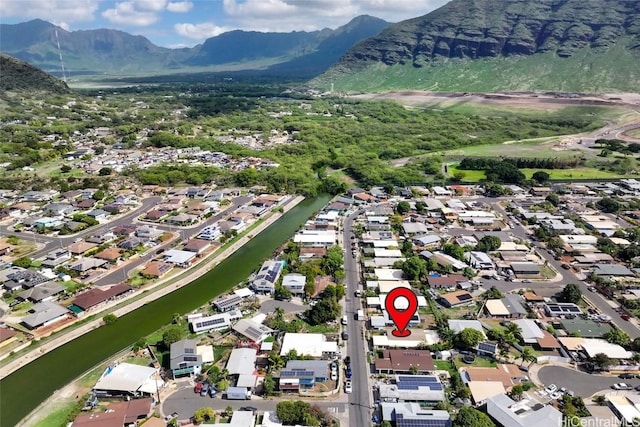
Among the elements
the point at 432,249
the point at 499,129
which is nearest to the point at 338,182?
the point at 432,249

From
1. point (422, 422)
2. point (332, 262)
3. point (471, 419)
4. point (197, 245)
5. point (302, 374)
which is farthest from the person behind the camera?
point (197, 245)

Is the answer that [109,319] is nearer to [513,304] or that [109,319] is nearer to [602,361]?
[513,304]

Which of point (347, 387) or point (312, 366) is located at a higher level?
point (312, 366)

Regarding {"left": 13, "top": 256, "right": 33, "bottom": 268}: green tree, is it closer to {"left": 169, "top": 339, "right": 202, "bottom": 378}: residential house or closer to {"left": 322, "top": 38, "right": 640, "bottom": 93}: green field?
{"left": 169, "top": 339, "right": 202, "bottom": 378}: residential house

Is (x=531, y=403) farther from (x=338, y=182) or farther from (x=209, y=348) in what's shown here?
(x=338, y=182)

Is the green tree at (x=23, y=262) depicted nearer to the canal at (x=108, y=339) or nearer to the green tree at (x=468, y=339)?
the canal at (x=108, y=339)

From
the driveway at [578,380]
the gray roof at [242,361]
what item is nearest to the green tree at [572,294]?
the driveway at [578,380]

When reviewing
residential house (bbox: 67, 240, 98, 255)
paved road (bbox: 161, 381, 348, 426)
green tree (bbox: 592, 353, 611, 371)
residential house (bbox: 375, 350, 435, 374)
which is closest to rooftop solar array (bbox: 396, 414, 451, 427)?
paved road (bbox: 161, 381, 348, 426)

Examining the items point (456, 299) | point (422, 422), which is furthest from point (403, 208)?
point (422, 422)

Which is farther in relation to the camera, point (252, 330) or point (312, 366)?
point (252, 330)
